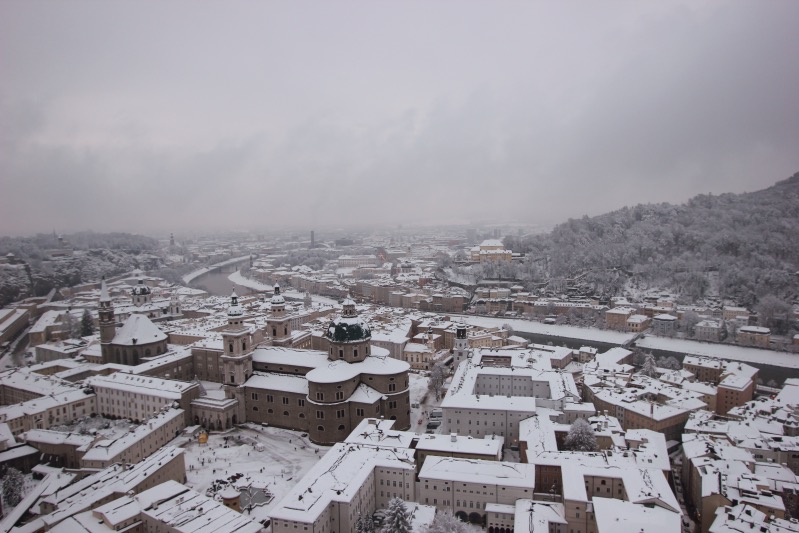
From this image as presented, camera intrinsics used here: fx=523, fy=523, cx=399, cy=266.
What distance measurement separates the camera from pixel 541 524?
18.9m

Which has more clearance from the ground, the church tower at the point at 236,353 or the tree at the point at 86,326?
the church tower at the point at 236,353

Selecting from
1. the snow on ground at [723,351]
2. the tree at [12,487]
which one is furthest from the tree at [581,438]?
the snow on ground at [723,351]

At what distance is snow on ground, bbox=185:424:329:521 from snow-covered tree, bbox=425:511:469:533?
6858 millimetres

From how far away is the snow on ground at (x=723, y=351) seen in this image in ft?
155

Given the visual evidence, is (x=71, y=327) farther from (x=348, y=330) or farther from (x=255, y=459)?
(x=348, y=330)

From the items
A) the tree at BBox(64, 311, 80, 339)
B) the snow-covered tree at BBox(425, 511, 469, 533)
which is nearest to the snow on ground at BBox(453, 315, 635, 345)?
the tree at BBox(64, 311, 80, 339)

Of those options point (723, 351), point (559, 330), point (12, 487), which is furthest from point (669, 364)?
point (12, 487)

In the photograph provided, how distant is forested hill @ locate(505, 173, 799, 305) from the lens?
70.2 m

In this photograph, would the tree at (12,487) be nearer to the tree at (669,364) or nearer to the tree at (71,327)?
the tree at (71,327)

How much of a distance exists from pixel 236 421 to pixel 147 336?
38.7ft

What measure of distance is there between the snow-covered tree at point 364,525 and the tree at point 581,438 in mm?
10741

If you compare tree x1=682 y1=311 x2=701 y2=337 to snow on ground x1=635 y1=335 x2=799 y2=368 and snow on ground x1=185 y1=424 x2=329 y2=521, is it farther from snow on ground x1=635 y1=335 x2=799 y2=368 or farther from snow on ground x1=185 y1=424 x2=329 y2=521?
snow on ground x1=185 y1=424 x2=329 y2=521

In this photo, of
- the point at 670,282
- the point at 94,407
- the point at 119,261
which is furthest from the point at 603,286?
the point at 119,261

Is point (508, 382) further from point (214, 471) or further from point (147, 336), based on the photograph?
point (147, 336)
